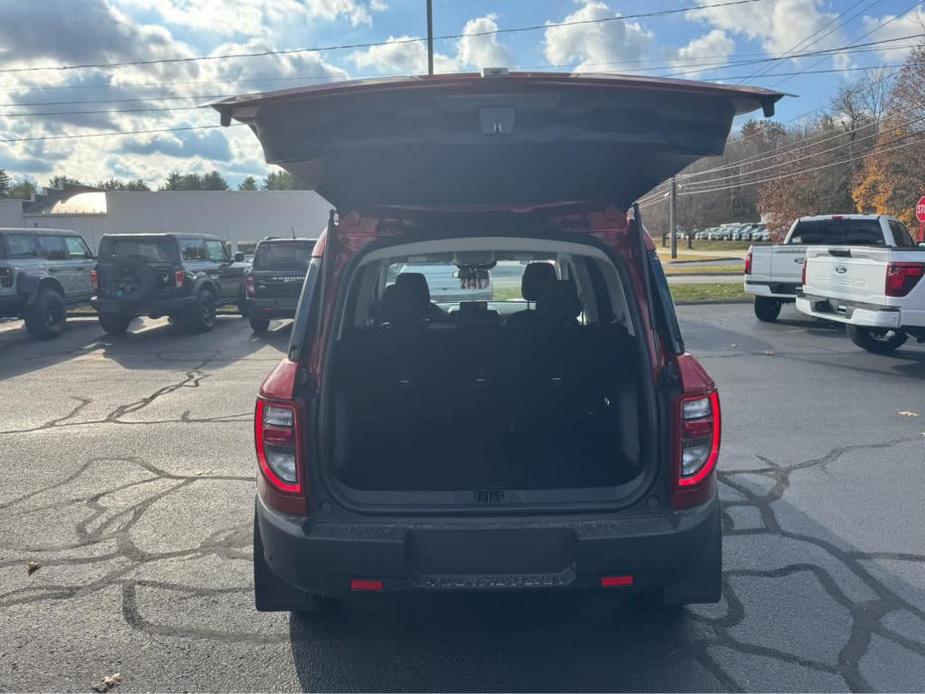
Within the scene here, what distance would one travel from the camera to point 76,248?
45.2 feet

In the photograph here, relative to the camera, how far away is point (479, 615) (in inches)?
125

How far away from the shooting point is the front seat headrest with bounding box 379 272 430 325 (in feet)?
12.6

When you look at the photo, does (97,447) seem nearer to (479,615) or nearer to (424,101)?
(479,615)

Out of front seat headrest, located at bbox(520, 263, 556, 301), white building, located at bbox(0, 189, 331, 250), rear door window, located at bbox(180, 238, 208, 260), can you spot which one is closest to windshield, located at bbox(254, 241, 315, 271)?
rear door window, located at bbox(180, 238, 208, 260)

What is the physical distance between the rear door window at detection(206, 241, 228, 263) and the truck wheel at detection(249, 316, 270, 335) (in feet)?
7.57

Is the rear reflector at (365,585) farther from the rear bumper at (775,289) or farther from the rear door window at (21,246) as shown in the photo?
the rear door window at (21,246)

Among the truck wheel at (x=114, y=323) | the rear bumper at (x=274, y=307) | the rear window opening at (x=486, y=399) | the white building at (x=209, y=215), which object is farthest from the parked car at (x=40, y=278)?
the white building at (x=209, y=215)

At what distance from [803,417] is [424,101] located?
5443 mm

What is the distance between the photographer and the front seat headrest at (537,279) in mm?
4184

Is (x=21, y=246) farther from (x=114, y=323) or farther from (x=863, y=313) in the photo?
(x=863, y=313)

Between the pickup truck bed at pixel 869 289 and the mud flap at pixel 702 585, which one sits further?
the pickup truck bed at pixel 869 289

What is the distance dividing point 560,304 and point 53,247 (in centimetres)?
1235

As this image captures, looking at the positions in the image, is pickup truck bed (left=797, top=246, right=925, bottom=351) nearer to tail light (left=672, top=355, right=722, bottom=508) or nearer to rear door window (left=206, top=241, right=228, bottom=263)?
tail light (left=672, top=355, right=722, bottom=508)

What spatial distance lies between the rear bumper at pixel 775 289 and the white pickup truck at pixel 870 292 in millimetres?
2158
